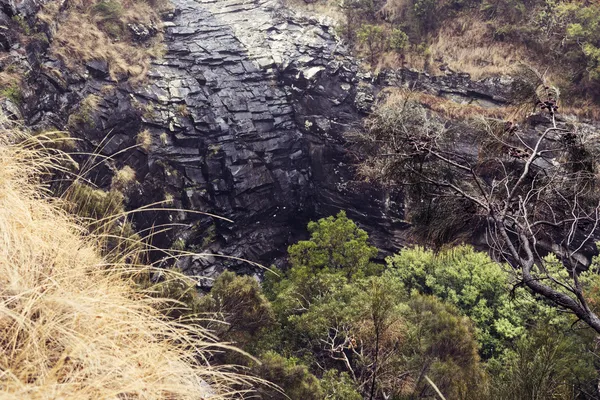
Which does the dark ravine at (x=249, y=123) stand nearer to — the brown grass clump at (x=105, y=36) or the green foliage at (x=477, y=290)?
the brown grass clump at (x=105, y=36)

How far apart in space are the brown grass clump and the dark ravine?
1.59 feet

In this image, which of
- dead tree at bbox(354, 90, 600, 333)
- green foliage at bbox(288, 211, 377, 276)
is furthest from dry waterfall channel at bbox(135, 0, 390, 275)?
dead tree at bbox(354, 90, 600, 333)

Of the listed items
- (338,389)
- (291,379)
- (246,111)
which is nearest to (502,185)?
(338,389)

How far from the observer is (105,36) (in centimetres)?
1558

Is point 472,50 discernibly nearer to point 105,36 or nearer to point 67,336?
Result: point 105,36

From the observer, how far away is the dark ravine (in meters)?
14.6

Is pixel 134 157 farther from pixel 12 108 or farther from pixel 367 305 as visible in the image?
pixel 367 305

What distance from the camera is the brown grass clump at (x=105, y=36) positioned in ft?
46.5

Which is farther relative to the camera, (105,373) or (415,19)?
(415,19)

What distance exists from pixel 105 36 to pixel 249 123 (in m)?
6.44

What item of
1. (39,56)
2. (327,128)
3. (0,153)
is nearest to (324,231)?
(327,128)

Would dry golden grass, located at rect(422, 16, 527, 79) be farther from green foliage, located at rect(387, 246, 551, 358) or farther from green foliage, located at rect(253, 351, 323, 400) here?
green foliage, located at rect(253, 351, 323, 400)

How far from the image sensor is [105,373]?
1.14 meters

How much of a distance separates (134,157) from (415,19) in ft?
42.6
